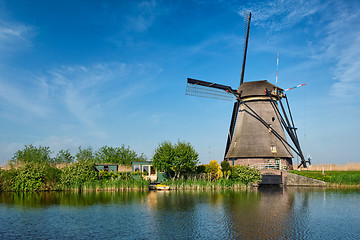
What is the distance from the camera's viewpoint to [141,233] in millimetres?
16812

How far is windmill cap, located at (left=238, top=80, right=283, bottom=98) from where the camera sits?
51.3m

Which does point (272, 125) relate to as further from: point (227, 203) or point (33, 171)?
point (33, 171)

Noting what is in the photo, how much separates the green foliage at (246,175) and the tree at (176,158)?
598 cm

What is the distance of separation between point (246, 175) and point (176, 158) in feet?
33.7

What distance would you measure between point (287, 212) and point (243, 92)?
32.8m

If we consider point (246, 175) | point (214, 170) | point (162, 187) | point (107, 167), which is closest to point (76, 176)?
point (107, 167)

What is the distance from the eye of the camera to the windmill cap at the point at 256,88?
168 feet

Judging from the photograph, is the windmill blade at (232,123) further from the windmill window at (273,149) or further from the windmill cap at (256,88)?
the windmill window at (273,149)

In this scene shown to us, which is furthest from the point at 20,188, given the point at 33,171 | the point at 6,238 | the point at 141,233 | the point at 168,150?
the point at 141,233

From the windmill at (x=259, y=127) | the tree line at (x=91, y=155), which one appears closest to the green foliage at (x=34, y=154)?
the tree line at (x=91, y=155)

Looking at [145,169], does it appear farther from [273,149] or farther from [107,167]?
[273,149]

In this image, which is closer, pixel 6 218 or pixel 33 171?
pixel 6 218

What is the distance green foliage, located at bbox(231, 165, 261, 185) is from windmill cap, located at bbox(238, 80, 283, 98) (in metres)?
14.1

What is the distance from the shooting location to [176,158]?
42500 mm
